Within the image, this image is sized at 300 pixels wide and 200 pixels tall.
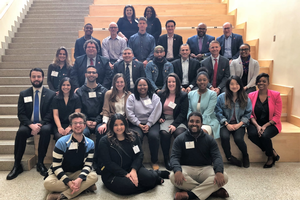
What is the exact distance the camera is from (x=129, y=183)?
7.57 ft

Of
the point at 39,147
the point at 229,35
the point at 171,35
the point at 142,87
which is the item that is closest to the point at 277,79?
the point at 229,35

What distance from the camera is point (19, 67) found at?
507cm

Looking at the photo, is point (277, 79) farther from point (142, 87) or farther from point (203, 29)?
point (142, 87)

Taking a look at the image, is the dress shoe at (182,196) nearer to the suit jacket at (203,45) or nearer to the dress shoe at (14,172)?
the dress shoe at (14,172)

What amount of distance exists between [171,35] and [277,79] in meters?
2.14

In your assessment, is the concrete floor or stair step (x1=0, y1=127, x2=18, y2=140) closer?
the concrete floor

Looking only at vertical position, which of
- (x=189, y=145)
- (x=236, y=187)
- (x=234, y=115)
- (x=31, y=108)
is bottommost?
(x=236, y=187)

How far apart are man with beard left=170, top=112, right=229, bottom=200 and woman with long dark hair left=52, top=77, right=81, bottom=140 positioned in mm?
1579

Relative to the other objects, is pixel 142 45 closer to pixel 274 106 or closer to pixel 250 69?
pixel 250 69

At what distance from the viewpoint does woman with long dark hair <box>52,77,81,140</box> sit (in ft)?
9.95

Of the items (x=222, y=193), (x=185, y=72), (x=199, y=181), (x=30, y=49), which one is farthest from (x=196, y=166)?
(x=30, y=49)

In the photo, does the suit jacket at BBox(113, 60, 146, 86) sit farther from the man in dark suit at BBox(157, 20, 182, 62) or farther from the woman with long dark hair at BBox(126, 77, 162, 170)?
the man in dark suit at BBox(157, 20, 182, 62)

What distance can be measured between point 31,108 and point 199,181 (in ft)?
7.88

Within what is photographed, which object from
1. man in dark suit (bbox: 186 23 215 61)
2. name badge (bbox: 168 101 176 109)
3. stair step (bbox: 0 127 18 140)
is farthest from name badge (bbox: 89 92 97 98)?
man in dark suit (bbox: 186 23 215 61)
